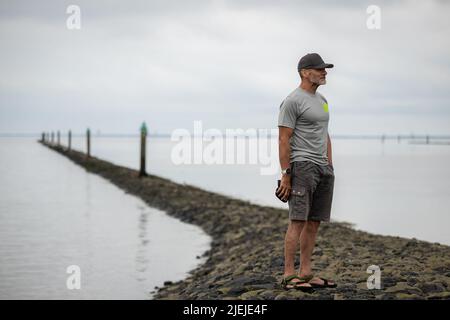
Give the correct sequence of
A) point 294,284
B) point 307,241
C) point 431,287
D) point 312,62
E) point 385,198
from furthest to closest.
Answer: point 385,198 → point 431,287 → point 294,284 → point 307,241 → point 312,62

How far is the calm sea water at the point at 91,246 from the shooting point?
10016 mm

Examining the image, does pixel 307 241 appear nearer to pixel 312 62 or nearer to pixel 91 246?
pixel 312 62

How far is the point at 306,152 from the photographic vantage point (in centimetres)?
577

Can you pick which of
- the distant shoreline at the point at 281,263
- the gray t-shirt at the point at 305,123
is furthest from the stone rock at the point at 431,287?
the gray t-shirt at the point at 305,123

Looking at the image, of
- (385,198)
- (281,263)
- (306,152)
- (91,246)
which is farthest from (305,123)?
(385,198)

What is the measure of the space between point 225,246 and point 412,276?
6.46 metres

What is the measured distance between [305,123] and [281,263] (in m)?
3.58

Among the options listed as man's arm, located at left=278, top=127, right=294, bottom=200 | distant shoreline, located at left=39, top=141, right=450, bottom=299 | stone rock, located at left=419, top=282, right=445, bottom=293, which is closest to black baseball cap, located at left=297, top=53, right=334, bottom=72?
man's arm, located at left=278, top=127, right=294, bottom=200

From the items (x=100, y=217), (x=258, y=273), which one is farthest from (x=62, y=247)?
(x=258, y=273)

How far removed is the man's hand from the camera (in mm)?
5695

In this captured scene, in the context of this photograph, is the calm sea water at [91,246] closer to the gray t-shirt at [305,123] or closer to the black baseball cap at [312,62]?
the gray t-shirt at [305,123]

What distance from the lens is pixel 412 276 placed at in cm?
706

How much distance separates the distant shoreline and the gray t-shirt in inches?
55.4

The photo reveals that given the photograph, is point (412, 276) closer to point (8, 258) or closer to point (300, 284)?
point (300, 284)
